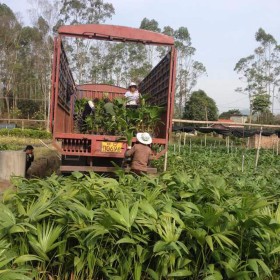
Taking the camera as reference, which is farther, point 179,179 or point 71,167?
point 71,167

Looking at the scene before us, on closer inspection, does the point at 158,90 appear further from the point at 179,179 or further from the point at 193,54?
the point at 193,54

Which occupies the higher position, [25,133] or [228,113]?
[228,113]

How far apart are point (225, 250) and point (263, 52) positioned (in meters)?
50.2

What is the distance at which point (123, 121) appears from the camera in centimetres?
725

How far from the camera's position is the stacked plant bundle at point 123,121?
7391 mm

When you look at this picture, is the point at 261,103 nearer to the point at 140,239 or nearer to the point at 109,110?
the point at 109,110

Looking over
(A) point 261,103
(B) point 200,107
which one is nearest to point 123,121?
(A) point 261,103

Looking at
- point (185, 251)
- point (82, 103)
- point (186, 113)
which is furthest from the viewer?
point (186, 113)

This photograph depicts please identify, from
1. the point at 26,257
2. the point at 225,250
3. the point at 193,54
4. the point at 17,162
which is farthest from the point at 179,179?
the point at 193,54

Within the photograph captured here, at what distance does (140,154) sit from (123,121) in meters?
0.97

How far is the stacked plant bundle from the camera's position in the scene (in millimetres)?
7391

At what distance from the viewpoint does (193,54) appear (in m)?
51.2

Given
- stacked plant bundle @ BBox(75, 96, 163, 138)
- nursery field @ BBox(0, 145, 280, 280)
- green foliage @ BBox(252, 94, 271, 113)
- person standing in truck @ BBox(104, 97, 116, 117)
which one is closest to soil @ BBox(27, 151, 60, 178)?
stacked plant bundle @ BBox(75, 96, 163, 138)

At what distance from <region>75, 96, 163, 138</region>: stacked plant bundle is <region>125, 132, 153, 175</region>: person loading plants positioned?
2.02 feet
